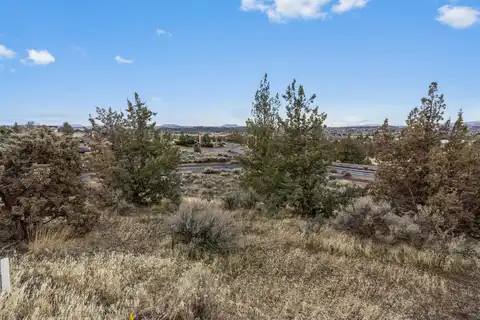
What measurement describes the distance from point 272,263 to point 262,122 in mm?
10411

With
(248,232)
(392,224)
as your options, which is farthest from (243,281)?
(392,224)

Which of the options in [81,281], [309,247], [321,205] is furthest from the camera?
[321,205]

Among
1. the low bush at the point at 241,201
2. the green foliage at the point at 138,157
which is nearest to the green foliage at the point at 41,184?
the green foliage at the point at 138,157

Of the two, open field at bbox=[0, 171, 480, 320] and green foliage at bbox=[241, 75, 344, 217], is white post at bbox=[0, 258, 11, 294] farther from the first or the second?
green foliage at bbox=[241, 75, 344, 217]

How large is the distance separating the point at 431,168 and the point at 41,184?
10.0m

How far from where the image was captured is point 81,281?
4234 mm

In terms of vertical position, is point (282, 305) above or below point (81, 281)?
below

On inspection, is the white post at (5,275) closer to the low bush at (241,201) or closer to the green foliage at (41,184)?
the green foliage at (41,184)

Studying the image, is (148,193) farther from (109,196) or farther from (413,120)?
(413,120)

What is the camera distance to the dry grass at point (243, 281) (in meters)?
3.70

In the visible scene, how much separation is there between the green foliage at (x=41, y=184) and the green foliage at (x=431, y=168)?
29.5 feet

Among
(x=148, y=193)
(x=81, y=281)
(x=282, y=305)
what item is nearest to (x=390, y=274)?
(x=282, y=305)

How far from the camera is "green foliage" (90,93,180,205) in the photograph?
1162 cm

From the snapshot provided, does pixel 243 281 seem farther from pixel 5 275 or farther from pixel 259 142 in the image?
pixel 259 142
